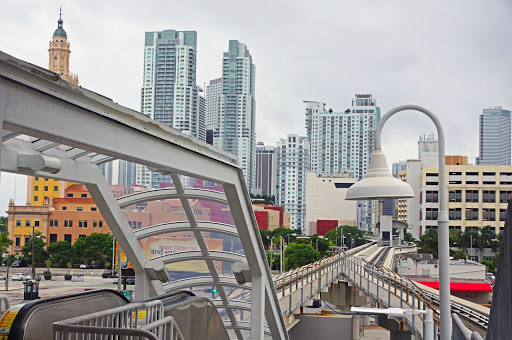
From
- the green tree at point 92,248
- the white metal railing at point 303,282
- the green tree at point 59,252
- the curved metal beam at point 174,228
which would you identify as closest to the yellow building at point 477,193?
the green tree at point 92,248

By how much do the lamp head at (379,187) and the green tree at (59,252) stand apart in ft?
219

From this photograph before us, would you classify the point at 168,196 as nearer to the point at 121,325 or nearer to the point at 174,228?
the point at 174,228

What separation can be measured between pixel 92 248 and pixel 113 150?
67768 millimetres

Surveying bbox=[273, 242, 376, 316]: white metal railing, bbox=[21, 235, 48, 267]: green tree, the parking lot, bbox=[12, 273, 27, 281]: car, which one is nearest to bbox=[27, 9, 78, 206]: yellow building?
bbox=[21, 235, 48, 267]: green tree

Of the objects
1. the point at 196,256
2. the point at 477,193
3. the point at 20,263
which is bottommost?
the point at 20,263

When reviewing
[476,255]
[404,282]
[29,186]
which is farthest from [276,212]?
[404,282]

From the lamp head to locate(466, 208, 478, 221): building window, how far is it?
4374 inches

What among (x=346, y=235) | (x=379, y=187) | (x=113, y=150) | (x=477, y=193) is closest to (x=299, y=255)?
(x=477, y=193)

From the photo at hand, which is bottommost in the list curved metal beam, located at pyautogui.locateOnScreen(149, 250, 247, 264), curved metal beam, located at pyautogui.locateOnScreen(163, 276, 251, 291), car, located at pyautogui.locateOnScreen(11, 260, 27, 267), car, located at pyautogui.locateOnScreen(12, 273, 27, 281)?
car, located at pyautogui.locateOnScreen(12, 273, 27, 281)

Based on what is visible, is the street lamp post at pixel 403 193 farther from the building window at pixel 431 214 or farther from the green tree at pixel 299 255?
the building window at pixel 431 214

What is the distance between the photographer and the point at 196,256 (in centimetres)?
867

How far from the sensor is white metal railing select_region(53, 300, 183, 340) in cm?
385

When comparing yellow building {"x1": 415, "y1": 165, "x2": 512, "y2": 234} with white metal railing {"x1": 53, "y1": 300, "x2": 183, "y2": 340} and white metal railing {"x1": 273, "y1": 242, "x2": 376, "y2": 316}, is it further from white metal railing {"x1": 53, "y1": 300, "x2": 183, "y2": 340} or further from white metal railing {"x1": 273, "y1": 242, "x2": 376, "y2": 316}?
white metal railing {"x1": 53, "y1": 300, "x2": 183, "y2": 340}

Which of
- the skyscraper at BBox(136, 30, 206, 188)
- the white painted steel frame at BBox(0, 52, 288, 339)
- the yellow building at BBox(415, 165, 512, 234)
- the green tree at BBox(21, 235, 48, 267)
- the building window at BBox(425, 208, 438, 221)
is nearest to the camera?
the white painted steel frame at BBox(0, 52, 288, 339)
